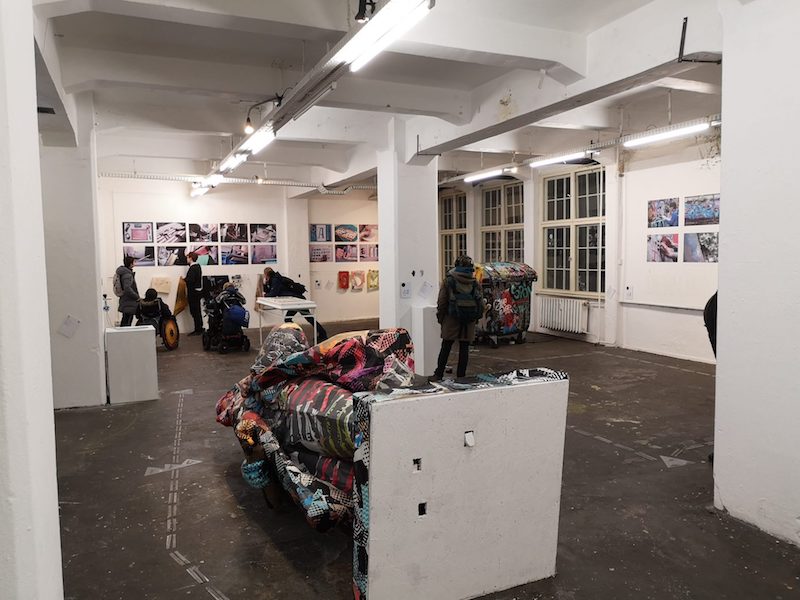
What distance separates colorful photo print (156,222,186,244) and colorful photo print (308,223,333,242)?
2.71m

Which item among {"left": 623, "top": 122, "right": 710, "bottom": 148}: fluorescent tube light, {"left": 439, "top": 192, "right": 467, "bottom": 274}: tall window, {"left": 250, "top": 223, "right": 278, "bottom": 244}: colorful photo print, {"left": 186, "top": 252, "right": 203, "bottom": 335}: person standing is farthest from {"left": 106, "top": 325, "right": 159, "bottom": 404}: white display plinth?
{"left": 439, "top": 192, "right": 467, "bottom": 274}: tall window

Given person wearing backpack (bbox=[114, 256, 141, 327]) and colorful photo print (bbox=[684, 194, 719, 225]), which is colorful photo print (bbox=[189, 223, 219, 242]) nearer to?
person wearing backpack (bbox=[114, 256, 141, 327])

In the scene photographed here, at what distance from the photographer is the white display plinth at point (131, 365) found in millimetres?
6164

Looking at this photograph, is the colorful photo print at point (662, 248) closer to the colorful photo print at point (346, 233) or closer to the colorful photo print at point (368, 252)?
the colorful photo print at point (368, 252)

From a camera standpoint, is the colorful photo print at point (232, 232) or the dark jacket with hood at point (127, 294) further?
the colorful photo print at point (232, 232)

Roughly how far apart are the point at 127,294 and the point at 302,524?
6544 millimetres

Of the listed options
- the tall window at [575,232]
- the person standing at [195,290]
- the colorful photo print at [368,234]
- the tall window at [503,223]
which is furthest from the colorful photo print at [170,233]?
the tall window at [575,232]

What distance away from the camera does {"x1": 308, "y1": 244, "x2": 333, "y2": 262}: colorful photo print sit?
42.6 feet

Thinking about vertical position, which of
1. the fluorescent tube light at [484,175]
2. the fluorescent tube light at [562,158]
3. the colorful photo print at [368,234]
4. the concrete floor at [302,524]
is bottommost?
the concrete floor at [302,524]

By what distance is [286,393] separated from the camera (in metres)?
3.42

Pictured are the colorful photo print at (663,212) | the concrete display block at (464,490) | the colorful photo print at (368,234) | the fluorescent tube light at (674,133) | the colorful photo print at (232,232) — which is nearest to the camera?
the concrete display block at (464,490)

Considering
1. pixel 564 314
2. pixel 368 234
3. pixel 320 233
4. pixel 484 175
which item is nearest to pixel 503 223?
pixel 564 314

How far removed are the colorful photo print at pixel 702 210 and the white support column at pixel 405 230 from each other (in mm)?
3546

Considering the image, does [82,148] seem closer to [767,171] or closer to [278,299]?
[278,299]
